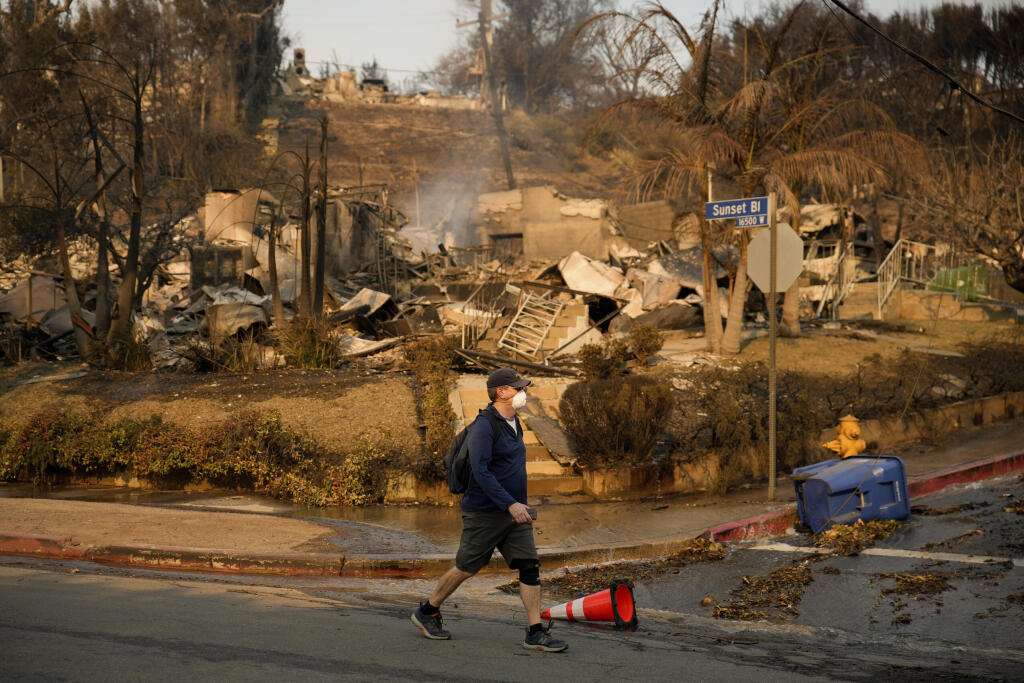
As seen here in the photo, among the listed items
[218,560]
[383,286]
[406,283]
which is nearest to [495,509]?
[218,560]

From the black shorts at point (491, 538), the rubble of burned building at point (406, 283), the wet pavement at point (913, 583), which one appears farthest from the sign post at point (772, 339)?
the black shorts at point (491, 538)

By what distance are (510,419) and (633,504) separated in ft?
20.5

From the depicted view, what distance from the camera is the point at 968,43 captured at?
119 feet

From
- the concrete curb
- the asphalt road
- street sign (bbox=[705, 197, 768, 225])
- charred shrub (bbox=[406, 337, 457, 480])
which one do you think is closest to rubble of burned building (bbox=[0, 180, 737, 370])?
charred shrub (bbox=[406, 337, 457, 480])

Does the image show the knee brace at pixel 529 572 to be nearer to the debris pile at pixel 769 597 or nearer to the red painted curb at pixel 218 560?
the debris pile at pixel 769 597

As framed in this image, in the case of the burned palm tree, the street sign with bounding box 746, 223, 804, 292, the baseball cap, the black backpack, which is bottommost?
the black backpack

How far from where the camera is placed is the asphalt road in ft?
16.6

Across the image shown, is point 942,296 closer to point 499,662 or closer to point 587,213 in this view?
point 587,213

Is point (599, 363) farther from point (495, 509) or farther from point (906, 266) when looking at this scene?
point (906, 266)

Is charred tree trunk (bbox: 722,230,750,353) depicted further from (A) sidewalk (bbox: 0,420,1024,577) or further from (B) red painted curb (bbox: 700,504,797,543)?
(B) red painted curb (bbox: 700,504,797,543)

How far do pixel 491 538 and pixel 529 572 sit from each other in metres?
0.31

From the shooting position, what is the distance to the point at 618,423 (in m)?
12.2

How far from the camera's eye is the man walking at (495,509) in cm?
573

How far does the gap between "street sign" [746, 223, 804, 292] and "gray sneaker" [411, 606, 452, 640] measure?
682 cm
